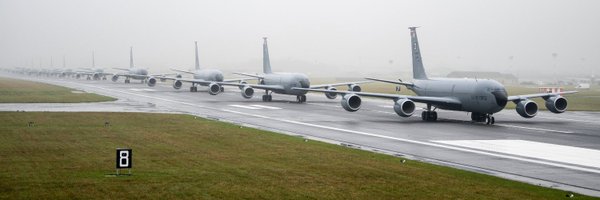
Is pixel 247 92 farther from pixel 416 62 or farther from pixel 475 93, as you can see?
pixel 475 93

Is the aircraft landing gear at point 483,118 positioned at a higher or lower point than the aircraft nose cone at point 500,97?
lower

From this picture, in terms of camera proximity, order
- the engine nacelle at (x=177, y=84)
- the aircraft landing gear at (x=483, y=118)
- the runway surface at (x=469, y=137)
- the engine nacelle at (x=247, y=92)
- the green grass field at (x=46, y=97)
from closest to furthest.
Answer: the runway surface at (x=469, y=137) → the aircraft landing gear at (x=483, y=118) → the green grass field at (x=46, y=97) → the engine nacelle at (x=247, y=92) → the engine nacelle at (x=177, y=84)

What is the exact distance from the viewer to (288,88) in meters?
68.1

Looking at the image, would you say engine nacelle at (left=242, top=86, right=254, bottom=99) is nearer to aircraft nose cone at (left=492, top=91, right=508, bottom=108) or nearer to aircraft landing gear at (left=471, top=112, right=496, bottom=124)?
aircraft landing gear at (left=471, top=112, right=496, bottom=124)

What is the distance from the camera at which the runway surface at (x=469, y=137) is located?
24986mm

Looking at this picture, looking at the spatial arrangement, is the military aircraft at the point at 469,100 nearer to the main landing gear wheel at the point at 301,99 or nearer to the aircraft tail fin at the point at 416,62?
the aircraft tail fin at the point at 416,62

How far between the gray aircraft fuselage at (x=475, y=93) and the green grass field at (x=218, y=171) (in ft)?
48.6

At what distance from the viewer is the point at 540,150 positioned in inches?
1215

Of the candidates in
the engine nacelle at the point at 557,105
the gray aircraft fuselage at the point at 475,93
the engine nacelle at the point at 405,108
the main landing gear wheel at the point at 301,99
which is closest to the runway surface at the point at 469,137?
the engine nacelle at the point at 405,108

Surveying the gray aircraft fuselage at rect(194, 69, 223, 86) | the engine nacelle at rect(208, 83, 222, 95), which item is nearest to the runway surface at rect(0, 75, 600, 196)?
the engine nacelle at rect(208, 83, 222, 95)

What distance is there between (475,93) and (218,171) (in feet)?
82.4

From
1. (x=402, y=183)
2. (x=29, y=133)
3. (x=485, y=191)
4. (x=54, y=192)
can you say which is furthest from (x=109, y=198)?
(x=29, y=133)

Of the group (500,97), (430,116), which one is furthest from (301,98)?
(500,97)

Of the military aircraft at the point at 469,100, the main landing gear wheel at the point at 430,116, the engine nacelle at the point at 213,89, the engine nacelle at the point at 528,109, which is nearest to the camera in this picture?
the military aircraft at the point at 469,100
